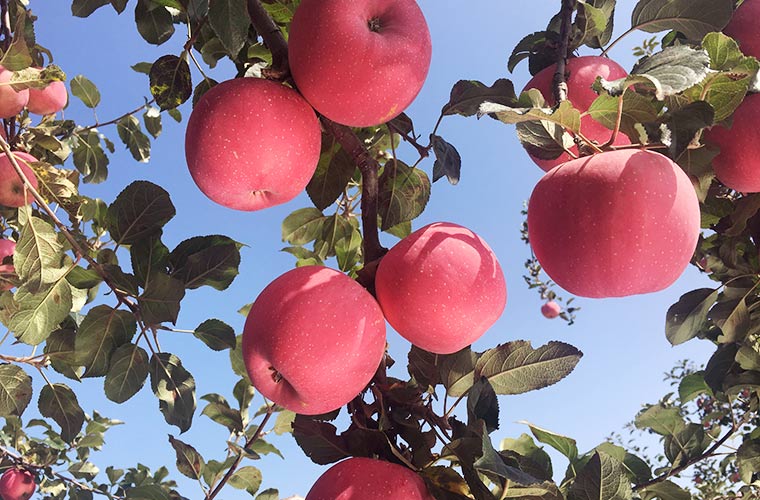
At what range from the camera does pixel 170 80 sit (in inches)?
52.1

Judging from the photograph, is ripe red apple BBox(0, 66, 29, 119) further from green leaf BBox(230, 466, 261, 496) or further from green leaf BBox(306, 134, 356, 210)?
green leaf BBox(230, 466, 261, 496)

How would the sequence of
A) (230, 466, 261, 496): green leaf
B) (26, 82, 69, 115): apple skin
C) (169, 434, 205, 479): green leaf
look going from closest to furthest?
1. (169, 434, 205, 479): green leaf
2. (230, 466, 261, 496): green leaf
3. (26, 82, 69, 115): apple skin

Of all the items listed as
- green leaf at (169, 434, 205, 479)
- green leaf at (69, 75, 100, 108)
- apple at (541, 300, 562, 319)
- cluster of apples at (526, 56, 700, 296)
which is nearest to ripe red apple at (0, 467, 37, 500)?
green leaf at (169, 434, 205, 479)

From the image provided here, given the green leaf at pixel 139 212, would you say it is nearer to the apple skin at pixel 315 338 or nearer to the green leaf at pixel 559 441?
the apple skin at pixel 315 338

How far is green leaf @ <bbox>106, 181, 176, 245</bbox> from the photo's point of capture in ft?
4.20

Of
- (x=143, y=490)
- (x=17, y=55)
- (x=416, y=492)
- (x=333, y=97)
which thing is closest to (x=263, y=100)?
(x=333, y=97)

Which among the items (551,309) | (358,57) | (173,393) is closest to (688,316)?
(358,57)

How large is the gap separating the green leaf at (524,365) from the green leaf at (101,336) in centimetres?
82

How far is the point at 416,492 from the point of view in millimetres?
958

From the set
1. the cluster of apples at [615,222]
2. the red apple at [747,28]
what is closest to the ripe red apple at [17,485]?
the cluster of apples at [615,222]

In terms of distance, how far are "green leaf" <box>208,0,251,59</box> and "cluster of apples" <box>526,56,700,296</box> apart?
65 cm

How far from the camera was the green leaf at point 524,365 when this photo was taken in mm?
1081

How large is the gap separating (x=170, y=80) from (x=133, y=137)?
191 cm

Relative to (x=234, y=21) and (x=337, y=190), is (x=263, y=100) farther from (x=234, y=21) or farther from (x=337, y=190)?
(x=337, y=190)
